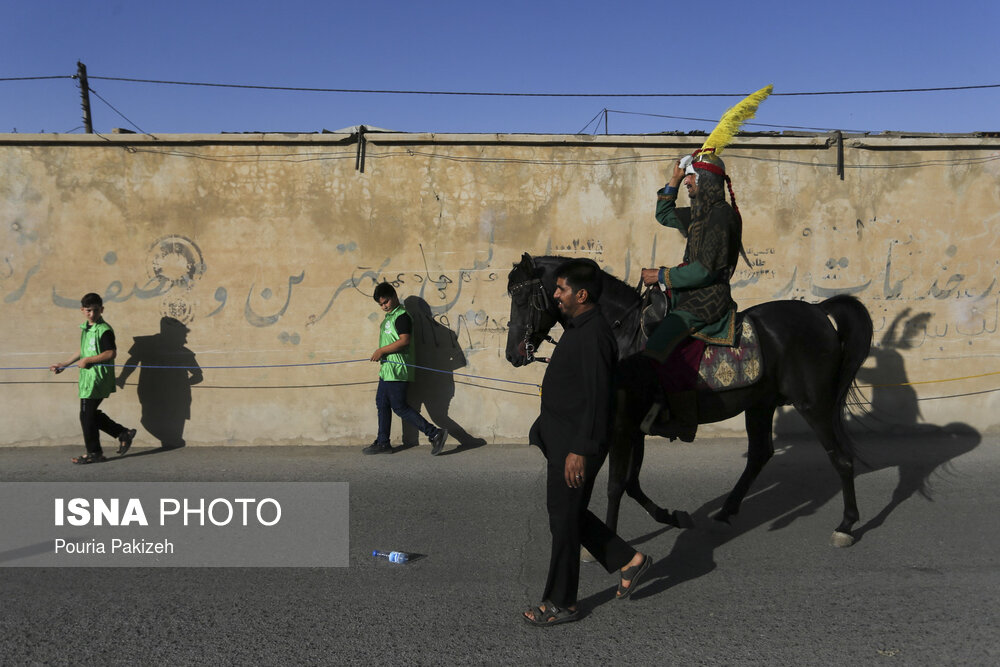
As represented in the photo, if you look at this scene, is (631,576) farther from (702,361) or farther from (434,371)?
(434,371)

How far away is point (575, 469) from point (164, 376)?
6.69 meters

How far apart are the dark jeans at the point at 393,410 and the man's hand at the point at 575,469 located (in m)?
4.58

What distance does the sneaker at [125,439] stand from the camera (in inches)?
328

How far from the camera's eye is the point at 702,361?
17.3 feet

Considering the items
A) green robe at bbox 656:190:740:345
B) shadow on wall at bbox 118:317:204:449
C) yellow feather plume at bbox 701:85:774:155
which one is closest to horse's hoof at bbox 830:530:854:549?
green robe at bbox 656:190:740:345

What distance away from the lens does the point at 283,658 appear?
3.69 m

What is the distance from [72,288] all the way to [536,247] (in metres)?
5.42

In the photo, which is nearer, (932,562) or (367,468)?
(932,562)

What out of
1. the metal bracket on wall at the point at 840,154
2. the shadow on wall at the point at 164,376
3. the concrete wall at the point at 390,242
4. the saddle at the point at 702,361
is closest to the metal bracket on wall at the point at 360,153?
the concrete wall at the point at 390,242

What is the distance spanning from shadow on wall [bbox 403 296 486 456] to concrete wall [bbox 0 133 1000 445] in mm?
92

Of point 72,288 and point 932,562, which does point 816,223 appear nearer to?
point 932,562

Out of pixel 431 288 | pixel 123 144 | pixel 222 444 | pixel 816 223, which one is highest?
pixel 123 144

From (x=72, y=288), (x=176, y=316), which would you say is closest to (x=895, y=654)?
(x=176, y=316)

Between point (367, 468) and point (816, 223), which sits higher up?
point (816, 223)
